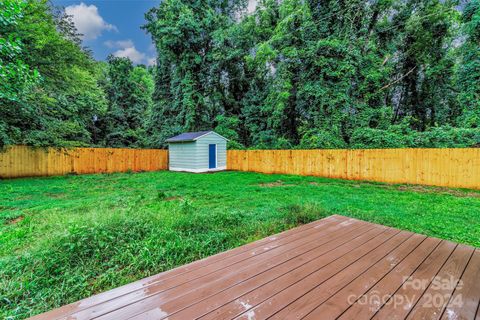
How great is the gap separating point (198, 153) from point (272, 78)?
711 cm

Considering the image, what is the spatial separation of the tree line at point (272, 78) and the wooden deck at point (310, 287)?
19.1 ft

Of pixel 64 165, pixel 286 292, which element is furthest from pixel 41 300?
pixel 64 165

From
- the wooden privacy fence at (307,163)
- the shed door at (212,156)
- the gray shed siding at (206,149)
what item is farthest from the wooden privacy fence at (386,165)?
the shed door at (212,156)

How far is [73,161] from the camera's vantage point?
10258mm

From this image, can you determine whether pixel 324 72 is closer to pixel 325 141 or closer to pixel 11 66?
pixel 325 141

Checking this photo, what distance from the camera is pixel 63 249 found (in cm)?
220

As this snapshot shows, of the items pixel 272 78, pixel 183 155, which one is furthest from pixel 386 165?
pixel 183 155

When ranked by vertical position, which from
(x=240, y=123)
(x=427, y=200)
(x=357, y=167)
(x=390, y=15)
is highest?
(x=390, y=15)

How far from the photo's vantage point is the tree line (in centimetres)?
884

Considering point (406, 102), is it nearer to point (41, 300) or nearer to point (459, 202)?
point (459, 202)

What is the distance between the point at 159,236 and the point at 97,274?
0.71m

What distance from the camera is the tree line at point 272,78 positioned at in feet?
29.0

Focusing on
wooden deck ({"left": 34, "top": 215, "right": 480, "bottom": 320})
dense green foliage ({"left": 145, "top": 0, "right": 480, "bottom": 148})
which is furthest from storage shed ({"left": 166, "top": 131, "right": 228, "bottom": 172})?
wooden deck ({"left": 34, "top": 215, "right": 480, "bottom": 320})

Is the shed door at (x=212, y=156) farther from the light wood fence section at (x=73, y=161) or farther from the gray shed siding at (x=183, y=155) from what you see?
the light wood fence section at (x=73, y=161)
